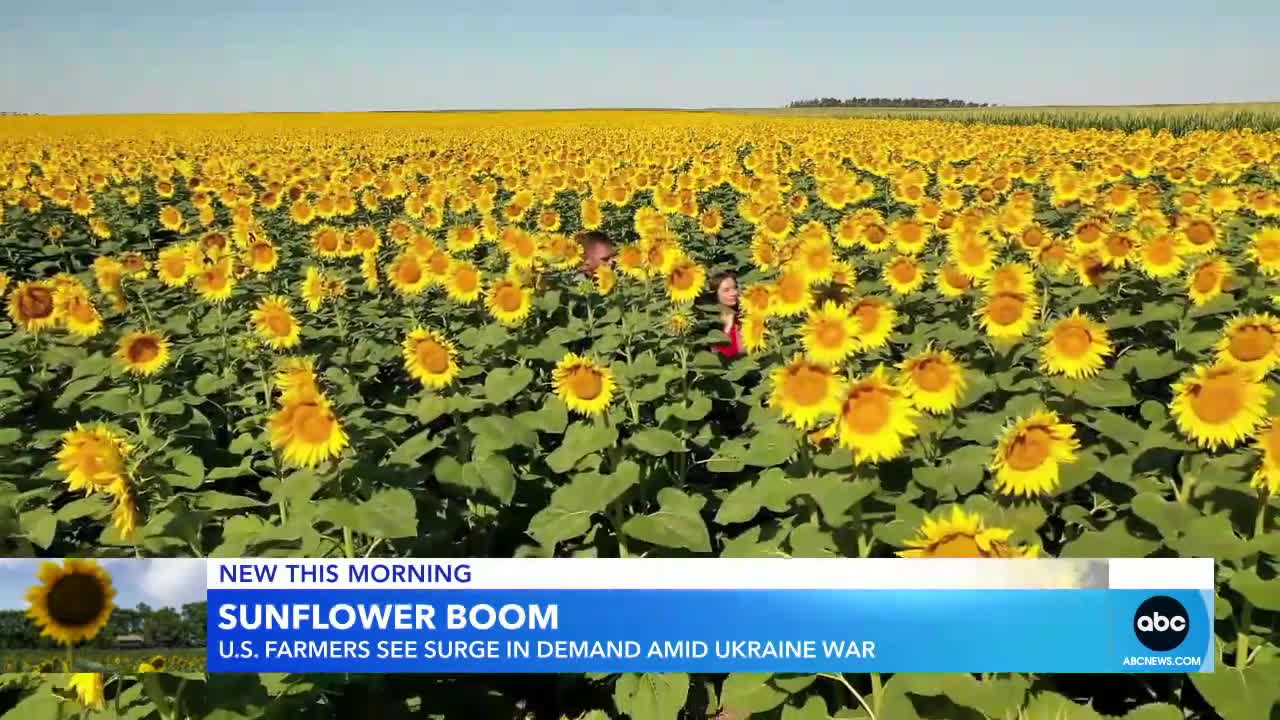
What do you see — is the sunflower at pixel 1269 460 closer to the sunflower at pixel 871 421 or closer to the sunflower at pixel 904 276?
the sunflower at pixel 871 421

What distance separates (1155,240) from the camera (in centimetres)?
630

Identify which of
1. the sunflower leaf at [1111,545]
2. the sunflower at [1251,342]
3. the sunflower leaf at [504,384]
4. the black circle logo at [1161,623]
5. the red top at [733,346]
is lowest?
the black circle logo at [1161,623]

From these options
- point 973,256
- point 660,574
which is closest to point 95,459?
point 660,574

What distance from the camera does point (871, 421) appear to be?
3.06 meters

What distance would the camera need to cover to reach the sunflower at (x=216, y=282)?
6871 millimetres

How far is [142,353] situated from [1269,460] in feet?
17.9

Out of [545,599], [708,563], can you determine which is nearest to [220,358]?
[545,599]

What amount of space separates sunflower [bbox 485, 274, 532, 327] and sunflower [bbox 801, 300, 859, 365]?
251cm

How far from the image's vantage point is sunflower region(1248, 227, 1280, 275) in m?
6.29

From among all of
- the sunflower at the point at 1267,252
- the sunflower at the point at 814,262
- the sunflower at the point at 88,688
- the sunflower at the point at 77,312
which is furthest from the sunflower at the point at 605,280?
the sunflower at the point at 1267,252

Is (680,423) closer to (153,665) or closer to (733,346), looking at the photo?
(733,346)

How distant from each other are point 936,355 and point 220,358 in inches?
215

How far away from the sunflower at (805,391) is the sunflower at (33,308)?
542cm

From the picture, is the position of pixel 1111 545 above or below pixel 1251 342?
below
